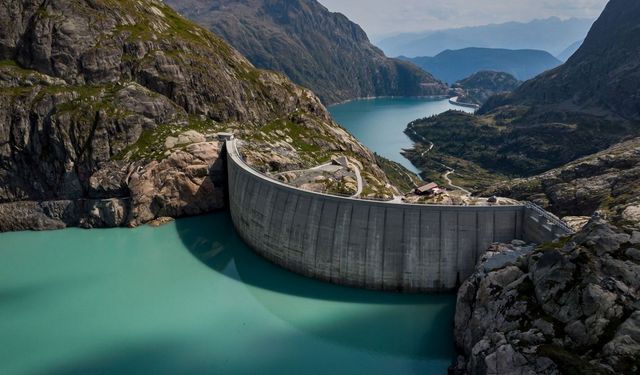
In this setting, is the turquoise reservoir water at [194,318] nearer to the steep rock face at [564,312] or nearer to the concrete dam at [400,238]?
the concrete dam at [400,238]

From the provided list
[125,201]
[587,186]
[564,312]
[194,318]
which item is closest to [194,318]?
[194,318]

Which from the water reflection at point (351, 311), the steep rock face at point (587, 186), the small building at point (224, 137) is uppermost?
the small building at point (224, 137)

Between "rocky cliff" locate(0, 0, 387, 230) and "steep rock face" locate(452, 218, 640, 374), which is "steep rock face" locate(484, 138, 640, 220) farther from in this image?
"rocky cliff" locate(0, 0, 387, 230)

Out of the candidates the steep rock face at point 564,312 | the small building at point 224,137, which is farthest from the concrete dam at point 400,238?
the small building at point 224,137

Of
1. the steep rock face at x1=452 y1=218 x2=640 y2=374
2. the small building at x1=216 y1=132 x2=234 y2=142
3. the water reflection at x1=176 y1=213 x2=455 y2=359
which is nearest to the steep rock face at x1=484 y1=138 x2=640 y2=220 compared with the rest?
the steep rock face at x1=452 y1=218 x2=640 y2=374

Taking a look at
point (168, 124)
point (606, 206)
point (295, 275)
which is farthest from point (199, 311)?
point (606, 206)

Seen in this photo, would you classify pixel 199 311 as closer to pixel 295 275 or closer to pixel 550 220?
pixel 295 275

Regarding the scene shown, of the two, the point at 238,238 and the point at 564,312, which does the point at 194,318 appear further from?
the point at 564,312
